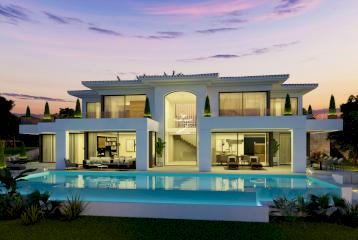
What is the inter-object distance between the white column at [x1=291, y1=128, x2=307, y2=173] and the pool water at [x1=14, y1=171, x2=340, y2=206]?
4.34 ft

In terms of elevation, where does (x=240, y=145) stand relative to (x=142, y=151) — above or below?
above

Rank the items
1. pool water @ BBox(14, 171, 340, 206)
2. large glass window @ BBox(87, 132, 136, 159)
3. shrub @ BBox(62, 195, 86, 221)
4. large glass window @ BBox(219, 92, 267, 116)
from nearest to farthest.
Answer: shrub @ BBox(62, 195, 86, 221), pool water @ BBox(14, 171, 340, 206), large glass window @ BBox(219, 92, 267, 116), large glass window @ BBox(87, 132, 136, 159)

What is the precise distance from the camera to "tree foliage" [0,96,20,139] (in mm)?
43344

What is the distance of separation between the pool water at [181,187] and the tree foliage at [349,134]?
30.6 feet

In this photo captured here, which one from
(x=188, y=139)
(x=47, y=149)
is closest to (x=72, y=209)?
(x=47, y=149)

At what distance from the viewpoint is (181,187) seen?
1418cm

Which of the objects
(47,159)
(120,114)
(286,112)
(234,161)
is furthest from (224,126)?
(47,159)

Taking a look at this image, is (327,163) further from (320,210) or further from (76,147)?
(76,147)

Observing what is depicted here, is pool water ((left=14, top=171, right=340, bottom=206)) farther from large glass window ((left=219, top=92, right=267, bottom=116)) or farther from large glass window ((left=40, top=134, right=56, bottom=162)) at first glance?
large glass window ((left=219, top=92, right=267, bottom=116))

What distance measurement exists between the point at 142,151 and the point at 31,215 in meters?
11.8

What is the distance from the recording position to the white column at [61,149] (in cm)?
2138

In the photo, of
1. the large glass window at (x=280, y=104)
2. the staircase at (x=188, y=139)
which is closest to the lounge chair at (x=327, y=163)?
the large glass window at (x=280, y=104)

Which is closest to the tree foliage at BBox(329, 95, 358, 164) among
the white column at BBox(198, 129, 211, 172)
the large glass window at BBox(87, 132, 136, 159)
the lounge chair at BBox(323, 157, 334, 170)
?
the lounge chair at BBox(323, 157, 334, 170)

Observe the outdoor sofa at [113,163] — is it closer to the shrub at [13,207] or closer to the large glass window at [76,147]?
the large glass window at [76,147]
